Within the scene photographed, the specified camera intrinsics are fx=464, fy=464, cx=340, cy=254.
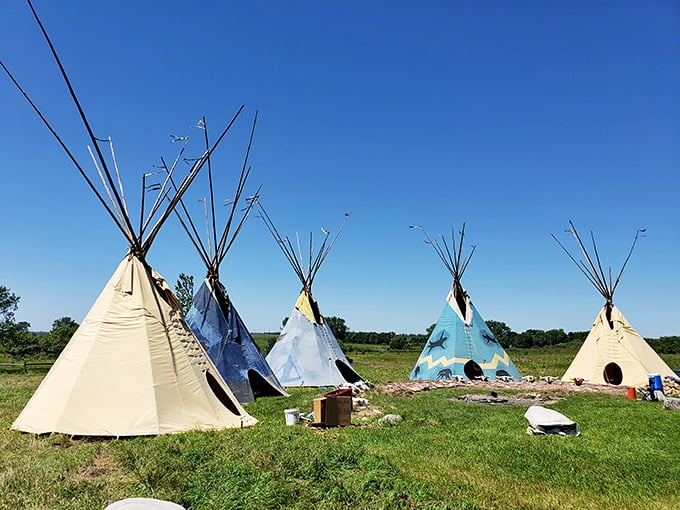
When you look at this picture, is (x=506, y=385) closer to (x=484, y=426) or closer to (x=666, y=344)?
(x=484, y=426)

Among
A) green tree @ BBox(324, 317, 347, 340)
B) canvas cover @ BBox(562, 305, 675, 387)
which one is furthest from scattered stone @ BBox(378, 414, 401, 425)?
green tree @ BBox(324, 317, 347, 340)

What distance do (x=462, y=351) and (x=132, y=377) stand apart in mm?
12156

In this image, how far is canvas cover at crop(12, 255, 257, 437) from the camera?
6469mm

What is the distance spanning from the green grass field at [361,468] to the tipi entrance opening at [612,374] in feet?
26.5

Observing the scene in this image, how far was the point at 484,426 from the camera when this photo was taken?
7.41 metres

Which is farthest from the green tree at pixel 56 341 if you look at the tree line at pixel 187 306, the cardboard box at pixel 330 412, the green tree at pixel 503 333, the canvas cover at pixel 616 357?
the green tree at pixel 503 333

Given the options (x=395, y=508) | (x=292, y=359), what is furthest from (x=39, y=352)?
(x=395, y=508)

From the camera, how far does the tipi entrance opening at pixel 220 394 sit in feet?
26.2

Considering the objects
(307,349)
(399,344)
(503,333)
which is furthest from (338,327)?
(307,349)

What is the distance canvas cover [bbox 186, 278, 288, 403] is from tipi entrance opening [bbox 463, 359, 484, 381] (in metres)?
7.27

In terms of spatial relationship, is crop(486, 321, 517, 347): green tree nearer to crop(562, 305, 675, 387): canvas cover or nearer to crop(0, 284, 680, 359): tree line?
crop(0, 284, 680, 359): tree line

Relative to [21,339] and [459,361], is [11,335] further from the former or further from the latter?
[459,361]

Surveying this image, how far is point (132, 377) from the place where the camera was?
269 inches

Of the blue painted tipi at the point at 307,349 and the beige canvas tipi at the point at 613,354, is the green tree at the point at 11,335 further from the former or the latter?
the beige canvas tipi at the point at 613,354
